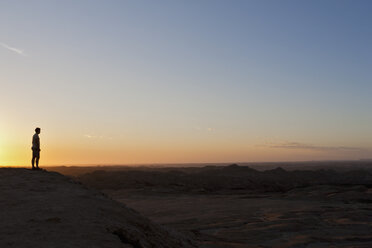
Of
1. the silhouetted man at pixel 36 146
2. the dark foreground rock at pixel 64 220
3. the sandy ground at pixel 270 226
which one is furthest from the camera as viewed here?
the silhouetted man at pixel 36 146

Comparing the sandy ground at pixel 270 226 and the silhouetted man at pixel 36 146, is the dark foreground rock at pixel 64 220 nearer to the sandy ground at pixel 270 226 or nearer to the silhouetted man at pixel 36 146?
the silhouetted man at pixel 36 146

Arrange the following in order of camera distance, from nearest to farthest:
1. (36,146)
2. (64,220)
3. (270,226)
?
(64,220) → (36,146) → (270,226)

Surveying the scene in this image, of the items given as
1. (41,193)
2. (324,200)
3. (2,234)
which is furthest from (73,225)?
(324,200)

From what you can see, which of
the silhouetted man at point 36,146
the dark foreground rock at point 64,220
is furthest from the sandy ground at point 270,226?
the silhouetted man at point 36,146

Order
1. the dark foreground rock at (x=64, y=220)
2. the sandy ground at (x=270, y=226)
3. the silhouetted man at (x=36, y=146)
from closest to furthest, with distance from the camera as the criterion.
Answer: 1. the dark foreground rock at (x=64, y=220)
2. the sandy ground at (x=270, y=226)
3. the silhouetted man at (x=36, y=146)

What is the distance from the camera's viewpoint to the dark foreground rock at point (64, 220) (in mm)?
4964

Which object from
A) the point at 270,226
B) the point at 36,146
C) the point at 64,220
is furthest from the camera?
the point at 270,226

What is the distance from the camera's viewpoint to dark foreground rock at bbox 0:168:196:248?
4.96m

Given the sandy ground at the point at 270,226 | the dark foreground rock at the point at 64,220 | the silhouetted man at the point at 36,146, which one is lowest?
the sandy ground at the point at 270,226

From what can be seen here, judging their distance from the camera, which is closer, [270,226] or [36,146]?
[36,146]

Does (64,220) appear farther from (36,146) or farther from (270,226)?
(270,226)

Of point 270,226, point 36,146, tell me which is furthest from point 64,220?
point 270,226

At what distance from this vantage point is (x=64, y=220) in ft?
18.6

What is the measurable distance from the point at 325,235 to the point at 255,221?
9.97ft
